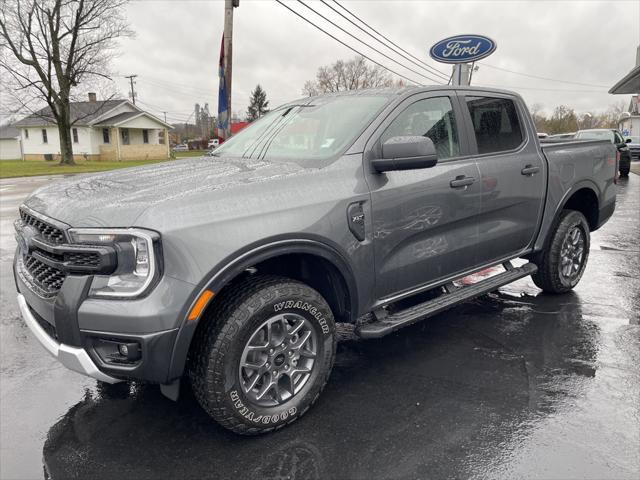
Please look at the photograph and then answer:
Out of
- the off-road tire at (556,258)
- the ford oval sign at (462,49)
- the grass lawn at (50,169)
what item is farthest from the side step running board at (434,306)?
the grass lawn at (50,169)

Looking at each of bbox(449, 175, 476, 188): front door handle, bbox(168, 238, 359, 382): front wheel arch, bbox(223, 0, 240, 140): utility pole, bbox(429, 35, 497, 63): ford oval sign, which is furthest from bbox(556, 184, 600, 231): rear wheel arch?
bbox(429, 35, 497, 63): ford oval sign

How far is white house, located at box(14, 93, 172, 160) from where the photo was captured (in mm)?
44750

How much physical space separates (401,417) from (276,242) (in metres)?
1.31

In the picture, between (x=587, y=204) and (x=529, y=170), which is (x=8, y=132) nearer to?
(x=587, y=204)

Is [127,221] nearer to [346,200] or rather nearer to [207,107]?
[346,200]

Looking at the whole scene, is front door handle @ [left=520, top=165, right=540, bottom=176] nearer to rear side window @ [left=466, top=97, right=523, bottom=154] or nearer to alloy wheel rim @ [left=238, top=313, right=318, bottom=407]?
rear side window @ [left=466, top=97, right=523, bottom=154]

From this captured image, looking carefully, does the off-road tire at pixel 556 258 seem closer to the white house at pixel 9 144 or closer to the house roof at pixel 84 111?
the house roof at pixel 84 111

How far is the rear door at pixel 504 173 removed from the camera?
155 inches

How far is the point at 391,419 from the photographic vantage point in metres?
2.96

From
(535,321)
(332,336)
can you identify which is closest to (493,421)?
(332,336)

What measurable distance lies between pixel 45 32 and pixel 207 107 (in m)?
66.1

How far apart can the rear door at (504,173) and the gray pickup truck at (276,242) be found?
0.06 feet

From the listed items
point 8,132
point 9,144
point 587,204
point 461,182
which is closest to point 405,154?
point 461,182

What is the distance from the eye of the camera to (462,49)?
14.5 meters
